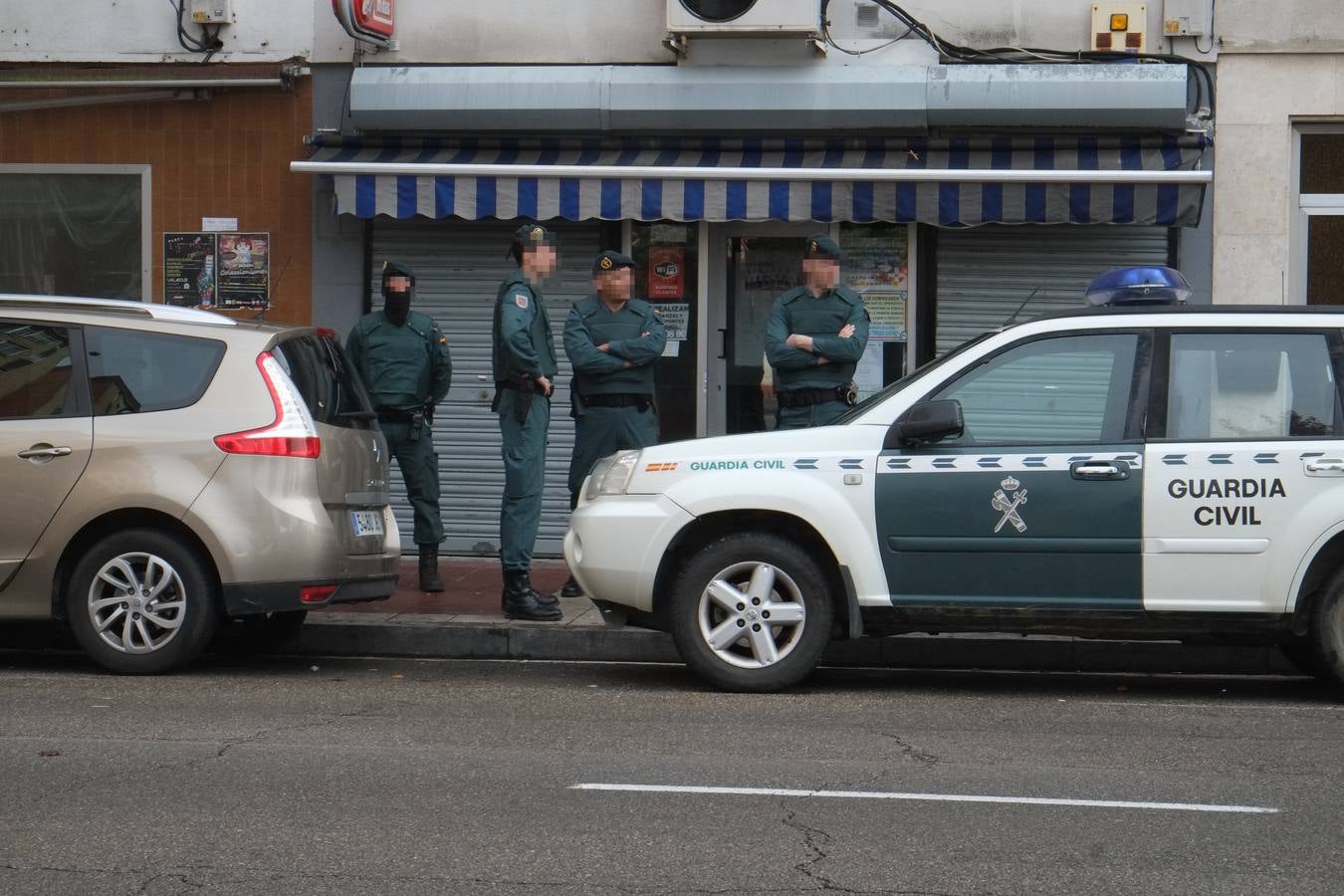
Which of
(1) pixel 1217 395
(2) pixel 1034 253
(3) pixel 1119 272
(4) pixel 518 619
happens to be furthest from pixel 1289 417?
(2) pixel 1034 253

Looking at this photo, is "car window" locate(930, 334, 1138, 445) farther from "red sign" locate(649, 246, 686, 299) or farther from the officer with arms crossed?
"red sign" locate(649, 246, 686, 299)

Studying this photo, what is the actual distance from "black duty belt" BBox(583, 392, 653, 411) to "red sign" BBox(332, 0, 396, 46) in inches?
152

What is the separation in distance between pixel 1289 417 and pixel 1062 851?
322cm

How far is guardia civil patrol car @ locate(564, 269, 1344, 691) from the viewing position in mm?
7344

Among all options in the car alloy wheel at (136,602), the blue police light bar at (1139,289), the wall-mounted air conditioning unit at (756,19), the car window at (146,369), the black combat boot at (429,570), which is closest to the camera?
the car alloy wheel at (136,602)

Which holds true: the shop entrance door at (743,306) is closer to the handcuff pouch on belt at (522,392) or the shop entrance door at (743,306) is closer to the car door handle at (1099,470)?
the handcuff pouch on belt at (522,392)

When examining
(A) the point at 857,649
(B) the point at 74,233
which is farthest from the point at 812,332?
(B) the point at 74,233

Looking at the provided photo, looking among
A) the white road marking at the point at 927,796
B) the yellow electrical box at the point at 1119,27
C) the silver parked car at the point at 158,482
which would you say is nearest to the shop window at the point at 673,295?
the yellow electrical box at the point at 1119,27

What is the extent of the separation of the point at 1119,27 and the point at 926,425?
5.73 m

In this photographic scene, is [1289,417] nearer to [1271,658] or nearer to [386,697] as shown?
[1271,658]

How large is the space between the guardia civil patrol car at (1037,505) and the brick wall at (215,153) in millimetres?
5936

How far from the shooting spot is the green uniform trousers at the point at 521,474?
9.37 meters

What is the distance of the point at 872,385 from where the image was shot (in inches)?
494

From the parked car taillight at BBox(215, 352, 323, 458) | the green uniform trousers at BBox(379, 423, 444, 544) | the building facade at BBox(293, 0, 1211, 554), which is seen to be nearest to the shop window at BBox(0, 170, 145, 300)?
the building facade at BBox(293, 0, 1211, 554)
